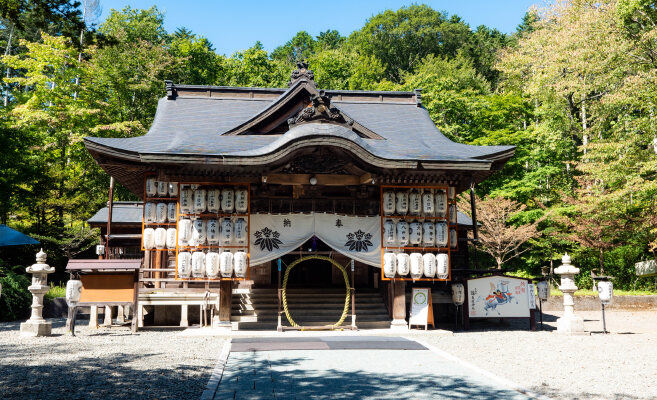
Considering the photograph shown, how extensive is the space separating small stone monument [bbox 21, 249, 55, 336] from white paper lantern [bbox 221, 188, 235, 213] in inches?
187

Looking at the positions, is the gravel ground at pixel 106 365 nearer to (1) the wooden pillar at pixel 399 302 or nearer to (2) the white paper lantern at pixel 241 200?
(2) the white paper lantern at pixel 241 200

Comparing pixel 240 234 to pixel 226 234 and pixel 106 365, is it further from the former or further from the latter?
pixel 106 365

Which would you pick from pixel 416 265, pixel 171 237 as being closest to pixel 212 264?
pixel 171 237

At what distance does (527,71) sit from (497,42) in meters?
15.2

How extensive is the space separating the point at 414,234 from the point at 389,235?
68 cm

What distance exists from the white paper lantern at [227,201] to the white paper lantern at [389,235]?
4111 mm

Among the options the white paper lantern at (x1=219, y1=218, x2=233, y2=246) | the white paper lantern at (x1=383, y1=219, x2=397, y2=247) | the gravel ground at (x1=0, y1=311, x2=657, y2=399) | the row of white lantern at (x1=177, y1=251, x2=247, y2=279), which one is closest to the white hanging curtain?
the white paper lantern at (x1=383, y1=219, x2=397, y2=247)

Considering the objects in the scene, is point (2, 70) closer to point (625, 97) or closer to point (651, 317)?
point (625, 97)

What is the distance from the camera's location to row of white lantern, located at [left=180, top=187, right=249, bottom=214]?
1369cm

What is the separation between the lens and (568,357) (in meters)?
9.67

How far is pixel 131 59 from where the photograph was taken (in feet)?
94.2

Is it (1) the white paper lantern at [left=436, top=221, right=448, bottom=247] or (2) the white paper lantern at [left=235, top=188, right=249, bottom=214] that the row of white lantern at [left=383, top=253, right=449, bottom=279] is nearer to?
(1) the white paper lantern at [left=436, top=221, right=448, bottom=247]

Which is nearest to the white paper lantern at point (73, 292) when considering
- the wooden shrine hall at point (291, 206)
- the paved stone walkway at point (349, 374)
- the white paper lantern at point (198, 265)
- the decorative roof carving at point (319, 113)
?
the wooden shrine hall at point (291, 206)

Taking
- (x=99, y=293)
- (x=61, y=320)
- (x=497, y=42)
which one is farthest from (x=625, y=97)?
(x=497, y=42)
